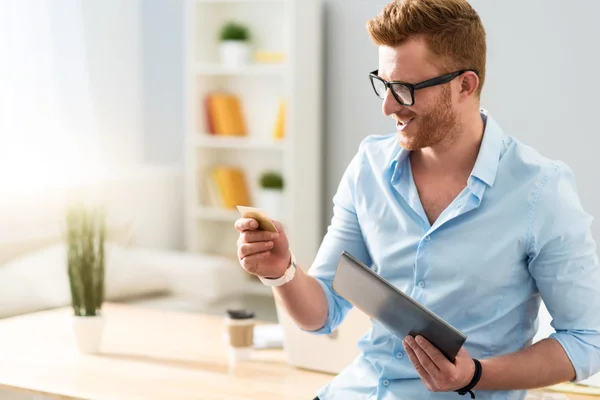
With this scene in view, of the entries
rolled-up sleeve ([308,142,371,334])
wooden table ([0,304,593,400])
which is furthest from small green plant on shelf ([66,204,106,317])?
rolled-up sleeve ([308,142,371,334])

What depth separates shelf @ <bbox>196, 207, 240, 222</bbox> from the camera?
5.07 m

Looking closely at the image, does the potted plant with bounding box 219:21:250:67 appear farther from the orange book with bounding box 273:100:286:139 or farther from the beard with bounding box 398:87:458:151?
the beard with bounding box 398:87:458:151

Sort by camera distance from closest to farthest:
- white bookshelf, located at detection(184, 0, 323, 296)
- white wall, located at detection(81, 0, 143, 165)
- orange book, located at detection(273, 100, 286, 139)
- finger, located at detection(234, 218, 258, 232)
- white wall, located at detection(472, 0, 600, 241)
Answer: finger, located at detection(234, 218, 258, 232)
white wall, located at detection(472, 0, 600, 241)
white bookshelf, located at detection(184, 0, 323, 296)
orange book, located at detection(273, 100, 286, 139)
white wall, located at detection(81, 0, 143, 165)

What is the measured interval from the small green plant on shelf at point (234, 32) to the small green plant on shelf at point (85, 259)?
2834mm

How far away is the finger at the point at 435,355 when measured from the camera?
4.90 ft

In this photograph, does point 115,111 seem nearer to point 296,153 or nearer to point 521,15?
point 296,153

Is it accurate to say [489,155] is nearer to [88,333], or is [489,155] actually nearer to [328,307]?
[328,307]

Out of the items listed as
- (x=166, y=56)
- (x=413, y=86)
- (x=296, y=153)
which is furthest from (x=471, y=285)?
(x=166, y=56)

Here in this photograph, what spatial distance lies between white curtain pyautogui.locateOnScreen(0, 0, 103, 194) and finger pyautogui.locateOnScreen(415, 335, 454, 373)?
345cm

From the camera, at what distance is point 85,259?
7.41ft

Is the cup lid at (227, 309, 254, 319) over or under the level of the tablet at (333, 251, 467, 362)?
under

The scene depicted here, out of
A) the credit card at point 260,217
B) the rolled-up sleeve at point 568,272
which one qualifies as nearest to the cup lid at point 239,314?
the credit card at point 260,217

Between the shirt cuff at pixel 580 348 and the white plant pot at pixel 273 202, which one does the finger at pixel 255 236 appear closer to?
the shirt cuff at pixel 580 348

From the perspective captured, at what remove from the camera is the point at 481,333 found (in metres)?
1.66
